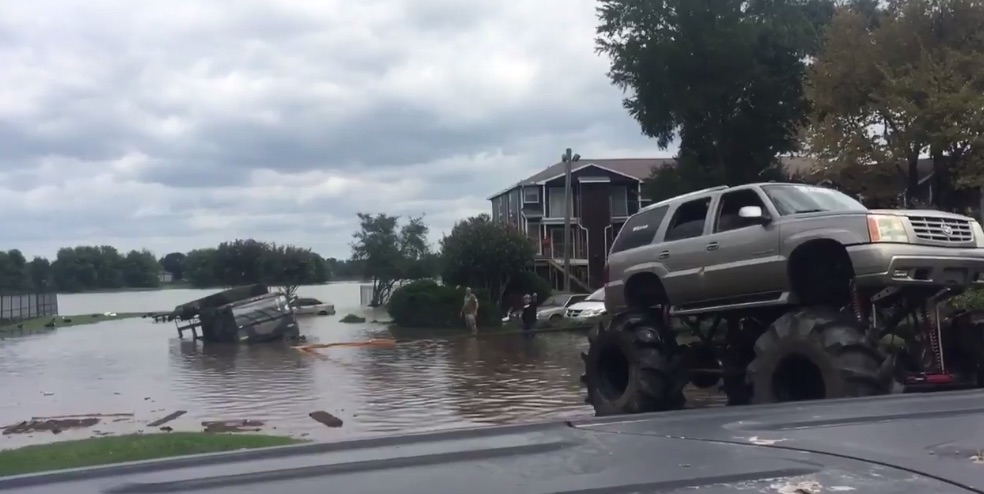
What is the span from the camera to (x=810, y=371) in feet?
30.7

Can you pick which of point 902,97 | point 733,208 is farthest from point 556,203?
point 733,208

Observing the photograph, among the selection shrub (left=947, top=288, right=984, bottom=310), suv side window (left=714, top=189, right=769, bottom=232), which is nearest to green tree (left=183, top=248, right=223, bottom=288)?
shrub (left=947, top=288, right=984, bottom=310)

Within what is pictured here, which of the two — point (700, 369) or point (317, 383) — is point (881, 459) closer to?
point (700, 369)

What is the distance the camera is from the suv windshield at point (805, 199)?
10.7 m

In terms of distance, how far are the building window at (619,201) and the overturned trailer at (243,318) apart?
26553 mm

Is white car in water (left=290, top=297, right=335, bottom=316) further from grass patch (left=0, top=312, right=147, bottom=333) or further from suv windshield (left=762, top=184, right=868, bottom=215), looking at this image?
suv windshield (left=762, top=184, right=868, bottom=215)

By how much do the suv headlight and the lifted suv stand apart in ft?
0.04

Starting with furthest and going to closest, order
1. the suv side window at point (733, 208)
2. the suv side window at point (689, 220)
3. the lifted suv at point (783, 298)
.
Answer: the suv side window at point (689, 220), the suv side window at point (733, 208), the lifted suv at point (783, 298)

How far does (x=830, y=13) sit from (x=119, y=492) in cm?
→ 3949

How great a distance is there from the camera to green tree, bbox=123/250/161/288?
207 ft

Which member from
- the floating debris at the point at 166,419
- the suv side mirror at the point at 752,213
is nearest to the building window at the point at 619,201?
the floating debris at the point at 166,419

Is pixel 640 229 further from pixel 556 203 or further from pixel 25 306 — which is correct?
pixel 25 306

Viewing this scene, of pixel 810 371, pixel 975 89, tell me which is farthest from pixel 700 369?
pixel 975 89

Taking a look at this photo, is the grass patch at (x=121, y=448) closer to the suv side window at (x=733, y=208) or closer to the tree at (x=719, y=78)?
the suv side window at (x=733, y=208)
